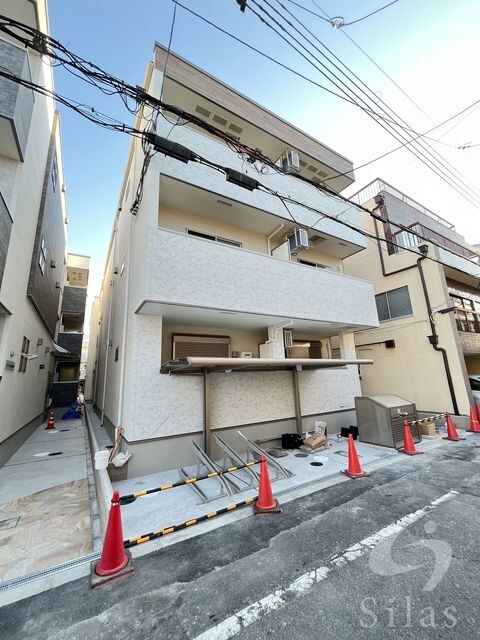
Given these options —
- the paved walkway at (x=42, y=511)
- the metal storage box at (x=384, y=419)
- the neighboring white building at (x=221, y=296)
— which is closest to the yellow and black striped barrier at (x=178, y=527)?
the paved walkway at (x=42, y=511)

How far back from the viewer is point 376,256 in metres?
13.0

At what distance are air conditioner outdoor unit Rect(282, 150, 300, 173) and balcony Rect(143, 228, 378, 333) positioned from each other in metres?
3.62

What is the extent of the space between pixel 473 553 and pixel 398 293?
35.7ft

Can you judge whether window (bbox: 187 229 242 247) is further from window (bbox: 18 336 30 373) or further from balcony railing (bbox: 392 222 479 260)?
balcony railing (bbox: 392 222 479 260)

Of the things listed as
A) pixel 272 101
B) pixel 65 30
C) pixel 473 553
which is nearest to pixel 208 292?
pixel 272 101

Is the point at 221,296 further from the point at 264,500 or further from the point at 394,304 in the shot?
the point at 394,304

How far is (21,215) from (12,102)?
2.39 meters

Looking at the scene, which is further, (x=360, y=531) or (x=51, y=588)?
(x=360, y=531)

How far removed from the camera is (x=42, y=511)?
407cm

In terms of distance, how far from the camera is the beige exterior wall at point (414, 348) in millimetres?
9984

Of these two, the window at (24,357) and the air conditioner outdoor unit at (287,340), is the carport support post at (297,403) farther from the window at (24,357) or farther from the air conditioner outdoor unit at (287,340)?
the window at (24,357)

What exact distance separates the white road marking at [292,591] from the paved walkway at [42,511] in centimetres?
201

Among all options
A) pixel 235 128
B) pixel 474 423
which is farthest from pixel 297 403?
pixel 235 128

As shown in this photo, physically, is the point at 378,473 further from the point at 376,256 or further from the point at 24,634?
the point at 376,256
